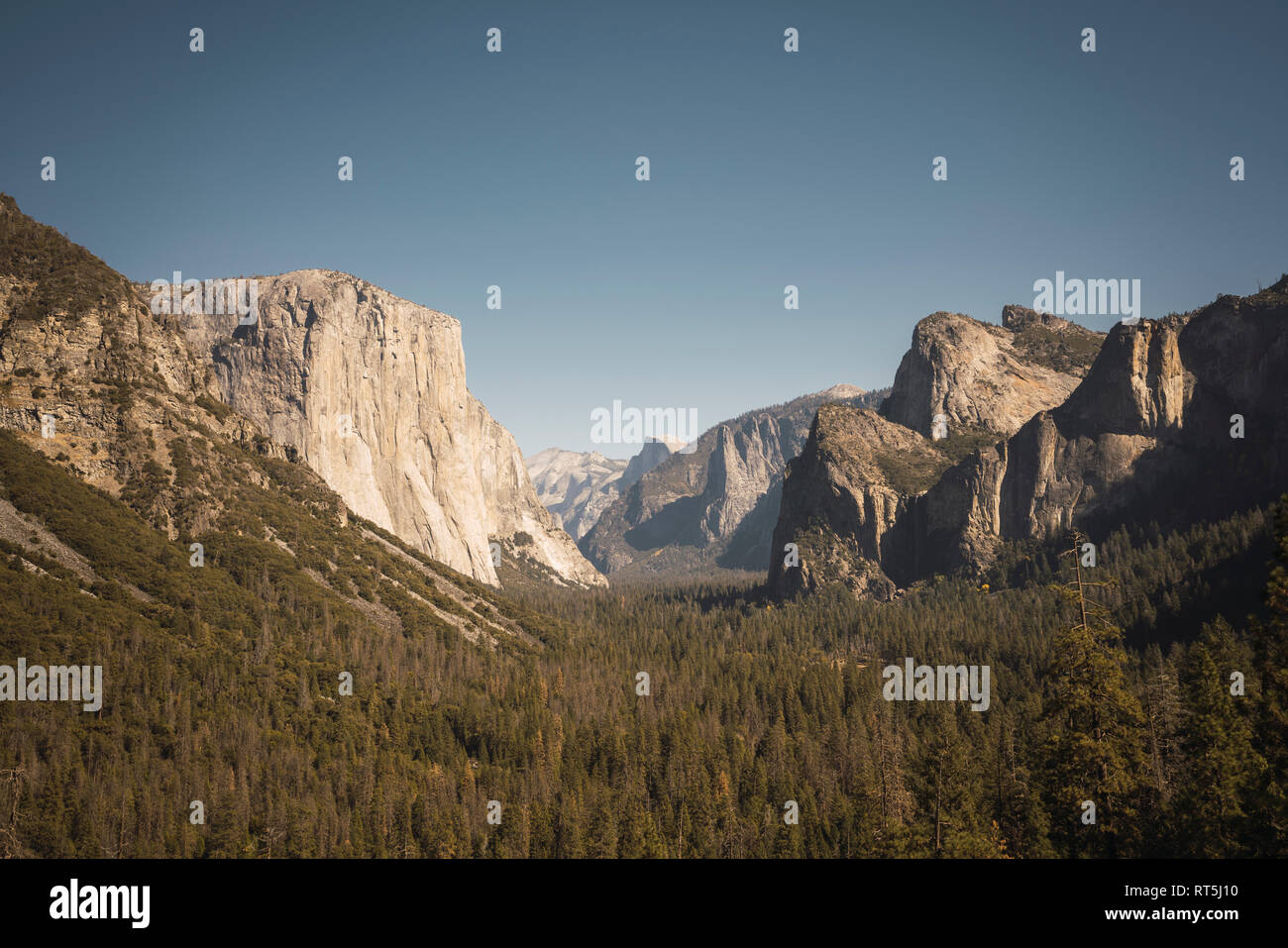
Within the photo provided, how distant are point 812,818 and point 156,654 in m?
83.6

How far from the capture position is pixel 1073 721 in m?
35.9

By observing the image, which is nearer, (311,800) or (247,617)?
(311,800)

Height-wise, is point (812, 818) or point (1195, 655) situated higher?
point (1195, 655)

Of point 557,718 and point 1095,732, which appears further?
point 557,718

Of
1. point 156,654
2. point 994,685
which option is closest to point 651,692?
point 994,685

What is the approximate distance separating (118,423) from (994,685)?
A: 156047 mm

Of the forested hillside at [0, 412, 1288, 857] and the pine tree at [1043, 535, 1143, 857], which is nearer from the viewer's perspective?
the pine tree at [1043, 535, 1143, 857]

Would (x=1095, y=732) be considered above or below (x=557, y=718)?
above

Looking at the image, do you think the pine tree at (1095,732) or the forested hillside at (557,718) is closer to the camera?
the pine tree at (1095,732)

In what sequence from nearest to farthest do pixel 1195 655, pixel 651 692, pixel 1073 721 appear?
pixel 1073 721 < pixel 1195 655 < pixel 651 692

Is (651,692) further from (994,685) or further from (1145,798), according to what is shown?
(1145,798)

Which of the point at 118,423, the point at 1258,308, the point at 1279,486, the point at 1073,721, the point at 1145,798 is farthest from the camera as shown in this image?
the point at 1258,308

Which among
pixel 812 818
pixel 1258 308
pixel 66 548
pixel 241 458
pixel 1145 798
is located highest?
pixel 1258 308

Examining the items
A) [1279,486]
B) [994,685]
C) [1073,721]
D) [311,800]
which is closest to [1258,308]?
[1279,486]
